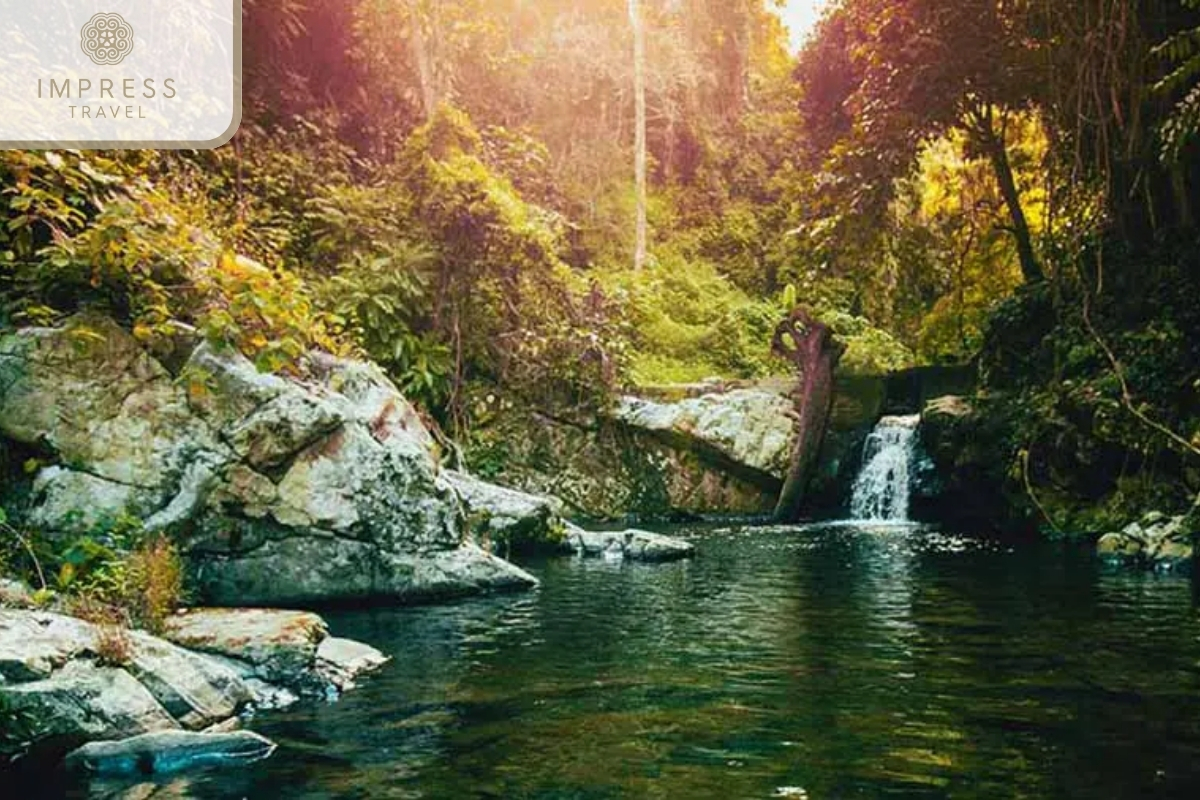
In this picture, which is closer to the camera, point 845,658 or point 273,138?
point 845,658

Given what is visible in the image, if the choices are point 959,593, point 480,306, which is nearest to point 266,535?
point 959,593

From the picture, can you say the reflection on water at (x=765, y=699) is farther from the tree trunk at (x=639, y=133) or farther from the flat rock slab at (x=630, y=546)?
the tree trunk at (x=639, y=133)

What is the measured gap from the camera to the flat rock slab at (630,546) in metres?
13.6

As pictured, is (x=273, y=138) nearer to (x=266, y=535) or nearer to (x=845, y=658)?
(x=266, y=535)

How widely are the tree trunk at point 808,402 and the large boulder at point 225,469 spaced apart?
1045 centimetres

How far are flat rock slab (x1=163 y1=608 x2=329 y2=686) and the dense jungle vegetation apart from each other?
10.1 ft

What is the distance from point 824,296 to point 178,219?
23.1m

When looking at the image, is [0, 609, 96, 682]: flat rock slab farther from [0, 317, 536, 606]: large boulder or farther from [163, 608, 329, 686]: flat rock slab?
[0, 317, 536, 606]: large boulder

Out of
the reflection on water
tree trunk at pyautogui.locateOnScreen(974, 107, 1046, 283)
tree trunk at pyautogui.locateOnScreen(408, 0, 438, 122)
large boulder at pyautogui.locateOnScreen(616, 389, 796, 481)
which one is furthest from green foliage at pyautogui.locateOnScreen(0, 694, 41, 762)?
tree trunk at pyautogui.locateOnScreen(974, 107, 1046, 283)

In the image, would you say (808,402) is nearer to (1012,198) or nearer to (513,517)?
(1012,198)

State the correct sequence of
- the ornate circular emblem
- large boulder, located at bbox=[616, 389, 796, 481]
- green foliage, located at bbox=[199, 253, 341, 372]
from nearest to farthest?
green foliage, located at bbox=[199, 253, 341, 372], the ornate circular emblem, large boulder, located at bbox=[616, 389, 796, 481]

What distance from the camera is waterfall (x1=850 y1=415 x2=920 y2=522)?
65.5 ft

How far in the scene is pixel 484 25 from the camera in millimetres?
24141

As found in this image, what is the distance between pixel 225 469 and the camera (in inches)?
370
